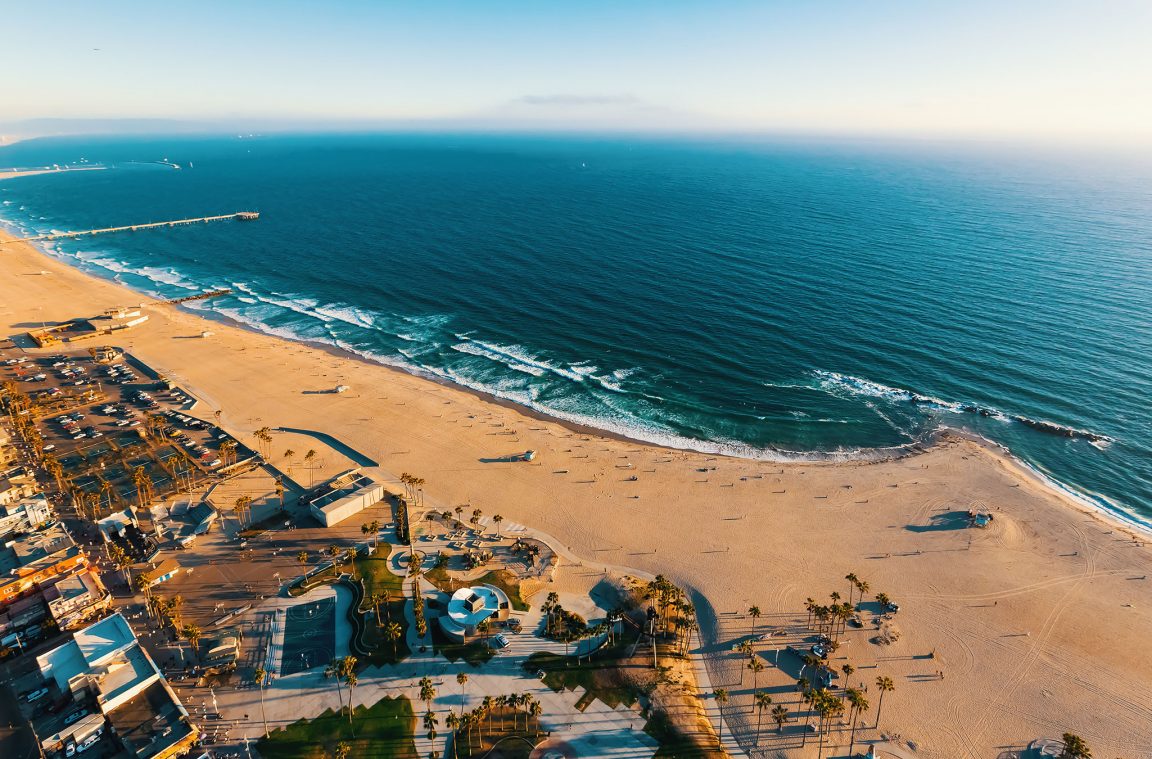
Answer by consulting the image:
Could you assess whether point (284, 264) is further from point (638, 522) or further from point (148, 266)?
point (638, 522)

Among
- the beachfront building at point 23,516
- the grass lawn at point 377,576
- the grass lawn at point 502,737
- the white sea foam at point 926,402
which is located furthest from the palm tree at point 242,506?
the white sea foam at point 926,402

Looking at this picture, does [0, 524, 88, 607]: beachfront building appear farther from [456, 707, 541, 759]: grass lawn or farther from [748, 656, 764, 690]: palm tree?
[748, 656, 764, 690]: palm tree

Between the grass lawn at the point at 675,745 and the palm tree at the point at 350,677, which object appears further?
the palm tree at the point at 350,677

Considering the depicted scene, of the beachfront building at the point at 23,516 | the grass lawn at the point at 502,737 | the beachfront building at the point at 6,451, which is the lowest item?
the grass lawn at the point at 502,737

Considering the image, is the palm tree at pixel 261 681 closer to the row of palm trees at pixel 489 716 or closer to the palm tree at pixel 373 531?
the row of palm trees at pixel 489 716

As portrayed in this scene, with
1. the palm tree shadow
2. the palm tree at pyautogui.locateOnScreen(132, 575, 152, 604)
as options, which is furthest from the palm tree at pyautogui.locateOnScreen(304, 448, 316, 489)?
the palm tree shadow

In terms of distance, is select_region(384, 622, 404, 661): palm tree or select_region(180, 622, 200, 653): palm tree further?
select_region(384, 622, 404, 661): palm tree

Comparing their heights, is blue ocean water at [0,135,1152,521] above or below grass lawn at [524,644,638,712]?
above
